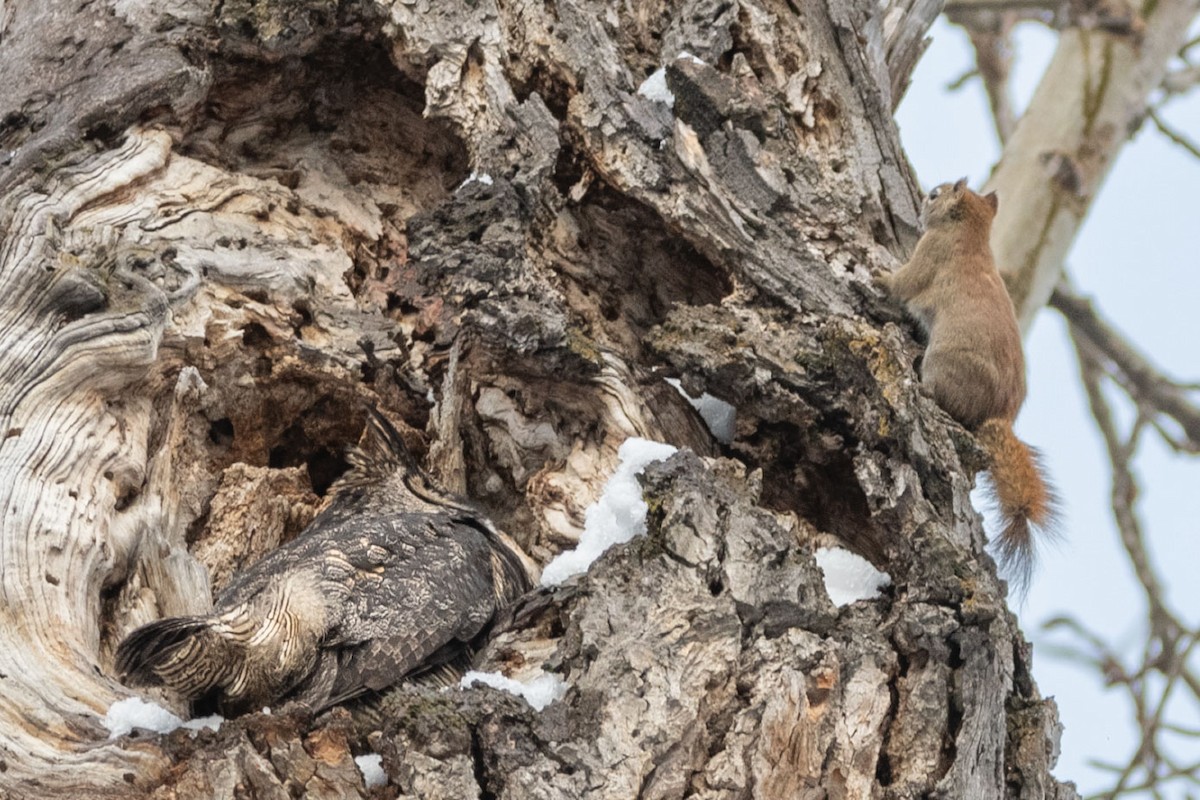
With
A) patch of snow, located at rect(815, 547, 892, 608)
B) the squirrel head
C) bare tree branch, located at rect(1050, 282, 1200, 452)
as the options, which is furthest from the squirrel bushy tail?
bare tree branch, located at rect(1050, 282, 1200, 452)

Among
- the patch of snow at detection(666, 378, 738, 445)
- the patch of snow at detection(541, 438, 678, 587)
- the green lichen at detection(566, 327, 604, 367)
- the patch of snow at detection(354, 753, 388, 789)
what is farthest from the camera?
the patch of snow at detection(666, 378, 738, 445)

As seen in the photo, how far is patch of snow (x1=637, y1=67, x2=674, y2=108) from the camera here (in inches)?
121

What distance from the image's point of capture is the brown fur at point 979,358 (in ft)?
10.4

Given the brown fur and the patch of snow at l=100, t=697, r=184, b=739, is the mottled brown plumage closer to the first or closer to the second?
the patch of snow at l=100, t=697, r=184, b=739

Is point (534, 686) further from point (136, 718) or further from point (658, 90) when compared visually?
point (658, 90)

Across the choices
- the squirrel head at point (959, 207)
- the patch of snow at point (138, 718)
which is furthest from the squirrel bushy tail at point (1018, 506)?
the patch of snow at point (138, 718)

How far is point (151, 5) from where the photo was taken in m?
3.24

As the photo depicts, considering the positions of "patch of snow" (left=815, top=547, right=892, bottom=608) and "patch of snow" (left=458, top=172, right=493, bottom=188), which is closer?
"patch of snow" (left=815, top=547, right=892, bottom=608)

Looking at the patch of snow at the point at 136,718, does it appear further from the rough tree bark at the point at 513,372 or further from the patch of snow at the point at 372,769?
the patch of snow at the point at 372,769

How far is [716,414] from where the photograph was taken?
2.87 m

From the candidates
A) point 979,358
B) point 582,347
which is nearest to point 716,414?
point 582,347

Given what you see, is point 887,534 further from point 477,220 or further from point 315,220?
point 315,220

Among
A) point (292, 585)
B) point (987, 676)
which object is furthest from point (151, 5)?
point (987, 676)

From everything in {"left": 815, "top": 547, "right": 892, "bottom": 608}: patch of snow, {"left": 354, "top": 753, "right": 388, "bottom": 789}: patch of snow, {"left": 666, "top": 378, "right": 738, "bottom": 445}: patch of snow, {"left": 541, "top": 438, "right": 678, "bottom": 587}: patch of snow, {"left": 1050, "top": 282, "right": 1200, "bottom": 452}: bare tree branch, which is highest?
{"left": 1050, "top": 282, "right": 1200, "bottom": 452}: bare tree branch
